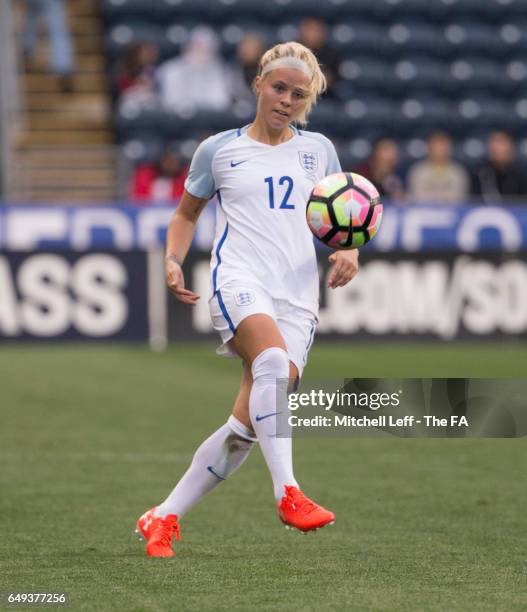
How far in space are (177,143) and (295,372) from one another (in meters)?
13.8

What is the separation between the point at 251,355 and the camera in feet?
17.4

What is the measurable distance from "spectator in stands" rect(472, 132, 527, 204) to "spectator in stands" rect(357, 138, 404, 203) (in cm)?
106

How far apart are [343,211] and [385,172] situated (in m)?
11.6

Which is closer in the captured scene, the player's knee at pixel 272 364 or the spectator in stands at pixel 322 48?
the player's knee at pixel 272 364

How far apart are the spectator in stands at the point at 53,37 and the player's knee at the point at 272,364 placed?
14339mm

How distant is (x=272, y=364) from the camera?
5.21 meters

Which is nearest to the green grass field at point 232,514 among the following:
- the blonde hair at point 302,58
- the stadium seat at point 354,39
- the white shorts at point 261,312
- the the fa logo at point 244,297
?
the white shorts at point 261,312

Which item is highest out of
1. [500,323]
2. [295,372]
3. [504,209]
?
[295,372]

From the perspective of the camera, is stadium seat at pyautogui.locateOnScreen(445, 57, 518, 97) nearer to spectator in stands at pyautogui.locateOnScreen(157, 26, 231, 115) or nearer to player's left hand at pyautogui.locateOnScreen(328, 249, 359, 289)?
spectator in stands at pyautogui.locateOnScreen(157, 26, 231, 115)

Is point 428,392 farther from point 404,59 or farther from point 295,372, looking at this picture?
point 404,59

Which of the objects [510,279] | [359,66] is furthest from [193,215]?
[359,66]

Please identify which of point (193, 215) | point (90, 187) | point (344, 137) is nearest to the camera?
point (193, 215)

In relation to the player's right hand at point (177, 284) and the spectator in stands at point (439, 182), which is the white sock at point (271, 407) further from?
the spectator in stands at point (439, 182)

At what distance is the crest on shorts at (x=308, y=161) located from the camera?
18.1ft
